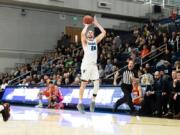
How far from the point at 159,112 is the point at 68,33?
17951mm

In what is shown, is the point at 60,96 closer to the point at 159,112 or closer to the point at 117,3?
the point at 159,112

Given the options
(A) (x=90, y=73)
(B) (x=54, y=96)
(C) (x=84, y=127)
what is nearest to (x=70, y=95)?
(B) (x=54, y=96)

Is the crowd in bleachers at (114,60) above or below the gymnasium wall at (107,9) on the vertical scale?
below

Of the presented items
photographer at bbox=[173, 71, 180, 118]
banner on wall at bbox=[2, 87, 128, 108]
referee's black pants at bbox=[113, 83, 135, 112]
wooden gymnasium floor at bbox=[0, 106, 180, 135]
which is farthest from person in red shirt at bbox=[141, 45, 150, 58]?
wooden gymnasium floor at bbox=[0, 106, 180, 135]

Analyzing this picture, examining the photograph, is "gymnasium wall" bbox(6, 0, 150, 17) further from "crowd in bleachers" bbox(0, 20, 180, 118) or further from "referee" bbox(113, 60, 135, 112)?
"referee" bbox(113, 60, 135, 112)

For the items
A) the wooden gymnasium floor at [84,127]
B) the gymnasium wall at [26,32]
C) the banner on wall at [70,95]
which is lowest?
the banner on wall at [70,95]

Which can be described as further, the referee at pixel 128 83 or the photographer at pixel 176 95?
the referee at pixel 128 83

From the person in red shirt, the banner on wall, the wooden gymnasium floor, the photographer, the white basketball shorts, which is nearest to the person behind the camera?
the wooden gymnasium floor

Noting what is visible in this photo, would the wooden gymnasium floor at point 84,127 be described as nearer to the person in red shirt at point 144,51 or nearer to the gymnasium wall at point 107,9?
the person in red shirt at point 144,51

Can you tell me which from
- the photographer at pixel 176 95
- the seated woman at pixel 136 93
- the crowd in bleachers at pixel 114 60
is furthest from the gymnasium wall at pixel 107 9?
the photographer at pixel 176 95

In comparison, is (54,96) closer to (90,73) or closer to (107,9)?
(90,73)

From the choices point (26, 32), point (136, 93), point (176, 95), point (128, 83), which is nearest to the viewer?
point (176, 95)

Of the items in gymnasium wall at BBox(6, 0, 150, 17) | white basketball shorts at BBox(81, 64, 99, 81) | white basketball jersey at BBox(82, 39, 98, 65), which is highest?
gymnasium wall at BBox(6, 0, 150, 17)

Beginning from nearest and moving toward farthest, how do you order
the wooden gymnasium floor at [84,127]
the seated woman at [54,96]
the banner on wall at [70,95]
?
the wooden gymnasium floor at [84,127] → the banner on wall at [70,95] → the seated woman at [54,96]
